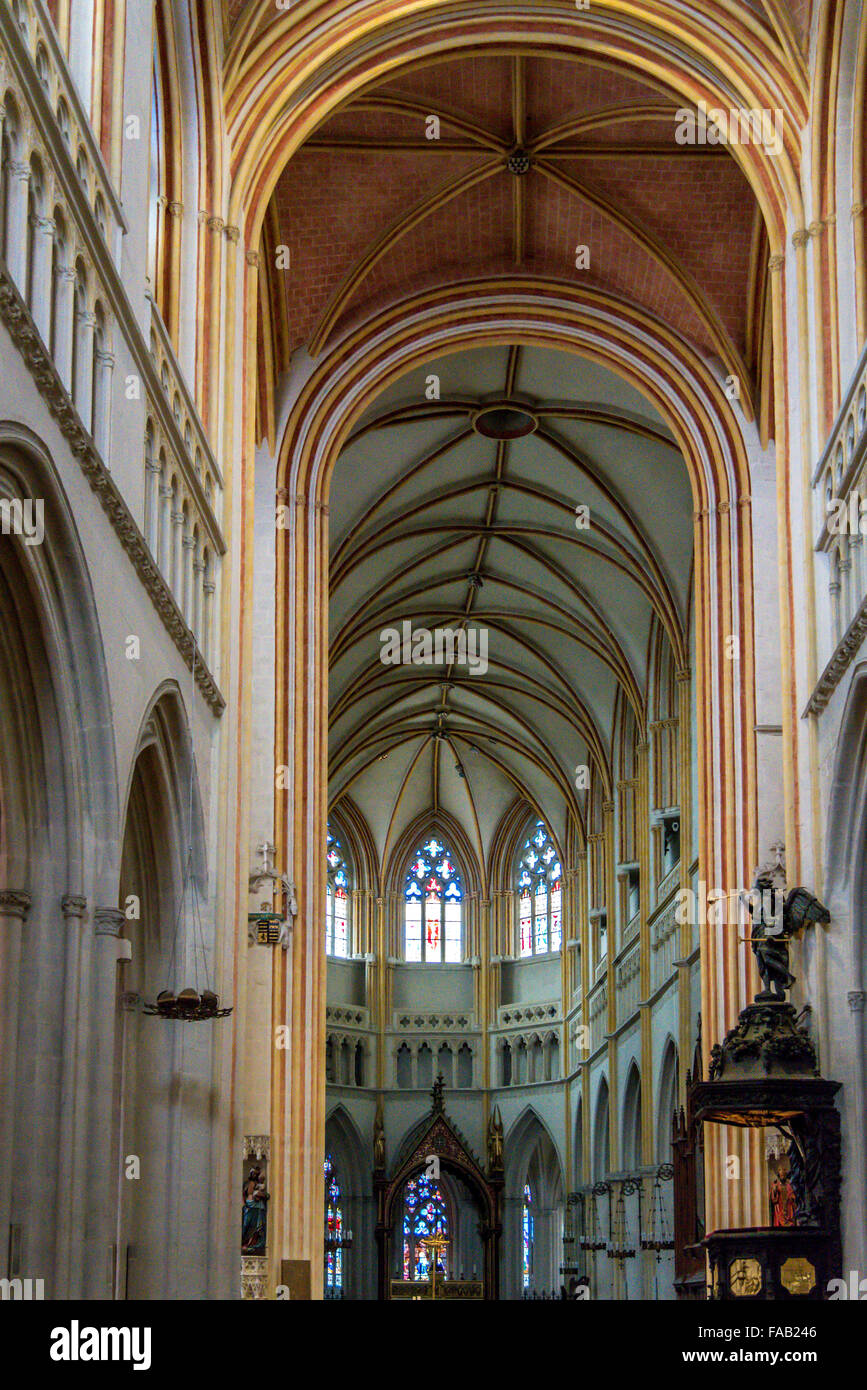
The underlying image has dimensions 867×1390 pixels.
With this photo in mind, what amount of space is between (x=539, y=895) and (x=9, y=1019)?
32.7 metres

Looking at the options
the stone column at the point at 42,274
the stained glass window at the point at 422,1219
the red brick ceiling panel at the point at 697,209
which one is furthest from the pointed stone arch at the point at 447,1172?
the stone column at the point at 42,274

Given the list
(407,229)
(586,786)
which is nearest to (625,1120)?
(586,786)

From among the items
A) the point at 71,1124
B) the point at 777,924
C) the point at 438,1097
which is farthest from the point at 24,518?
the point at 438,1097

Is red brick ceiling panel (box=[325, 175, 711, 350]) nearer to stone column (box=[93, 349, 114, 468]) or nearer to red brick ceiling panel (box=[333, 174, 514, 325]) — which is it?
red brick ceiling panel (box=[333, 174, 514, 325])

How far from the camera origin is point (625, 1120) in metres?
33.7

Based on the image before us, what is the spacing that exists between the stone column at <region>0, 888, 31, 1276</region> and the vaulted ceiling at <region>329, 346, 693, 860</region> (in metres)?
16.0

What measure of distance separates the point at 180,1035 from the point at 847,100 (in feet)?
34.8

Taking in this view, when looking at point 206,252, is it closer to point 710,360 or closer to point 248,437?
point 248,437

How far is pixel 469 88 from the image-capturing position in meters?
21.1

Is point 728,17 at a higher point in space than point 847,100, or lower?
higher

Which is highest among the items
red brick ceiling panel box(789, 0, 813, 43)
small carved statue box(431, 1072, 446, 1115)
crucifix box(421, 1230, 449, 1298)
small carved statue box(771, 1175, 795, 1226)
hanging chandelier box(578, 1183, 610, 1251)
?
red brick ceiling panel box(789, 0, 813, 43)
